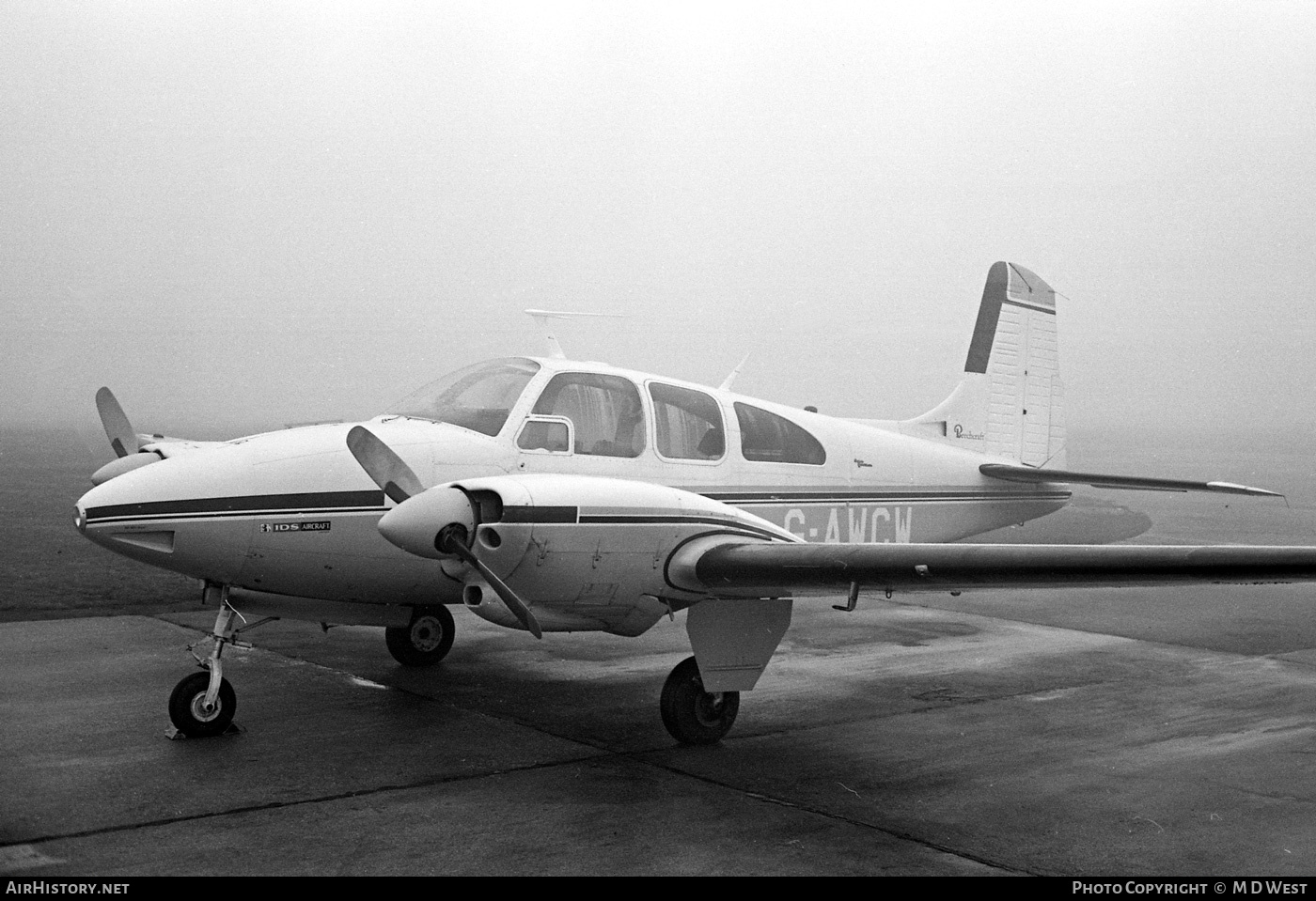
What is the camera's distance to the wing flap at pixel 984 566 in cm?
553

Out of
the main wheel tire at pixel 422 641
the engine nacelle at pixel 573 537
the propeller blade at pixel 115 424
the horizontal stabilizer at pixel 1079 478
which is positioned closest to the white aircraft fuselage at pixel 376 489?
the engine nacelle at pixel 573 537

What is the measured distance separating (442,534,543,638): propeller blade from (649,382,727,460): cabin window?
2214 millimetres

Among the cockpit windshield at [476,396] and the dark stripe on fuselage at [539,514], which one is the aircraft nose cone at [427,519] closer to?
the dark stripe on fuselage at [539,514]

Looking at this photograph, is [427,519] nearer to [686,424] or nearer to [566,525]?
[566,525]

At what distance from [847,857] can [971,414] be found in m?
6.69

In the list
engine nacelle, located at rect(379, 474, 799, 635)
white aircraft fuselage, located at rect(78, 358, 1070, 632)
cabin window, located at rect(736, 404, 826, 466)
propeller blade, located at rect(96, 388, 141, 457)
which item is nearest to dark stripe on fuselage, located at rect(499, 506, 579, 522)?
engine nacelle, located at rect(379, 474, 799, 635)

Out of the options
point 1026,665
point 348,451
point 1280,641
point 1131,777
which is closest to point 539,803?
point 348,451

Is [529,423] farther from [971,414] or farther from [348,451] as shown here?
[971,414]

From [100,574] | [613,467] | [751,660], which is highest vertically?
[613,467]

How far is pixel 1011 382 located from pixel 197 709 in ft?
26.3

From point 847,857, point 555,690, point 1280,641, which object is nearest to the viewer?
point 847,857

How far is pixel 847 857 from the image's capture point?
5.21 m

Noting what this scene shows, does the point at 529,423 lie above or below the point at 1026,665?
above
